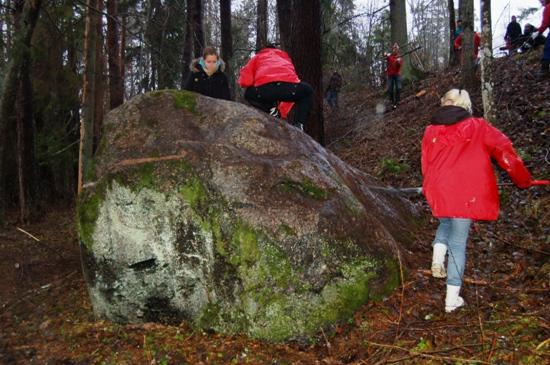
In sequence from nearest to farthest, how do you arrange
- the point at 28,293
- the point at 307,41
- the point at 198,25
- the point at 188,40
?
the point at 28,293 < the point at 307,41 < the point at 198,25 < the point at 188,40

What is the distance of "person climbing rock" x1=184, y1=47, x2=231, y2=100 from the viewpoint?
232 inches

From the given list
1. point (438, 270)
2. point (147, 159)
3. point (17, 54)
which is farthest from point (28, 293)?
point (438, 270)

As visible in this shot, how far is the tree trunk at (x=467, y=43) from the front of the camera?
9.19m

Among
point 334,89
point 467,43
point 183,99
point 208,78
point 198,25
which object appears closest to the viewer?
point 183,99

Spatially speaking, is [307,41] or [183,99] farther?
[307,41]

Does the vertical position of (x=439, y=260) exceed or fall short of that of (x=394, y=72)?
it falls short

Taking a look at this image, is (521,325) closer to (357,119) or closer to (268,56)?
(268,56)

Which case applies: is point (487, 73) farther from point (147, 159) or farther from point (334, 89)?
point (334, 89)

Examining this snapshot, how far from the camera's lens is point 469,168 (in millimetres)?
3641

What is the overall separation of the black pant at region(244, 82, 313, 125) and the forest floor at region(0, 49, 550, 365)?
88.0 inches

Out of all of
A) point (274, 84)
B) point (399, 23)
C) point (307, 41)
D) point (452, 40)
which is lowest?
point (274, 84)

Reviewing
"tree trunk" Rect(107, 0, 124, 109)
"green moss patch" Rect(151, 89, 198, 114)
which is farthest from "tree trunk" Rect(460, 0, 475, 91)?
"tree trunk" Rect(107, 0, 124, 109)

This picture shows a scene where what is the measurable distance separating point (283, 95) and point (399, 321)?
3308 mm

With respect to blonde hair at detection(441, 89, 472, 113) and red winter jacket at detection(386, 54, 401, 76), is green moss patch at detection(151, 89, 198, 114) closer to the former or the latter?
blonde hair at detection(441, 89, 472, 113)
